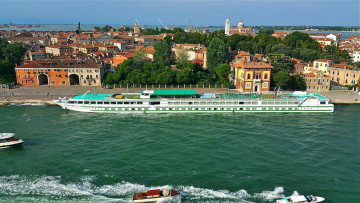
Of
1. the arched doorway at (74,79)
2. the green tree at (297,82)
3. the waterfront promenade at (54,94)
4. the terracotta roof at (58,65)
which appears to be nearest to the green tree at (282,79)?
the green tree at (297,82)

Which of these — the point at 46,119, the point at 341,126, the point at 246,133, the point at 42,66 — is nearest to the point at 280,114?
the point at 341,126

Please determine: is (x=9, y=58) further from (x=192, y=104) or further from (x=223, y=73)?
(x=192, y=104)

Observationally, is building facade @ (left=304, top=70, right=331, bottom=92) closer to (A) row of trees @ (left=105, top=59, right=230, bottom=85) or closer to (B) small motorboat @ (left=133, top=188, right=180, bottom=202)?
(A) row of trees @ (left=105, top=59, right=230, bottom=85)

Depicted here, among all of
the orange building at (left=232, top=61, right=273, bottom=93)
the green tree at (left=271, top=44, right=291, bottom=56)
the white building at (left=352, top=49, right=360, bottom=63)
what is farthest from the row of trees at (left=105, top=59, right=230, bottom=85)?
the white building at (left=352, top=49, right=360, bottom=63)

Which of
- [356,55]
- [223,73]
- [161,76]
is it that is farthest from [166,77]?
[356,55]

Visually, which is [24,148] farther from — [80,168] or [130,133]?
[130,133]

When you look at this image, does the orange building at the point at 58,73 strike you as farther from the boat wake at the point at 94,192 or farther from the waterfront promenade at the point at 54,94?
the boat wake at the point at 94,192
